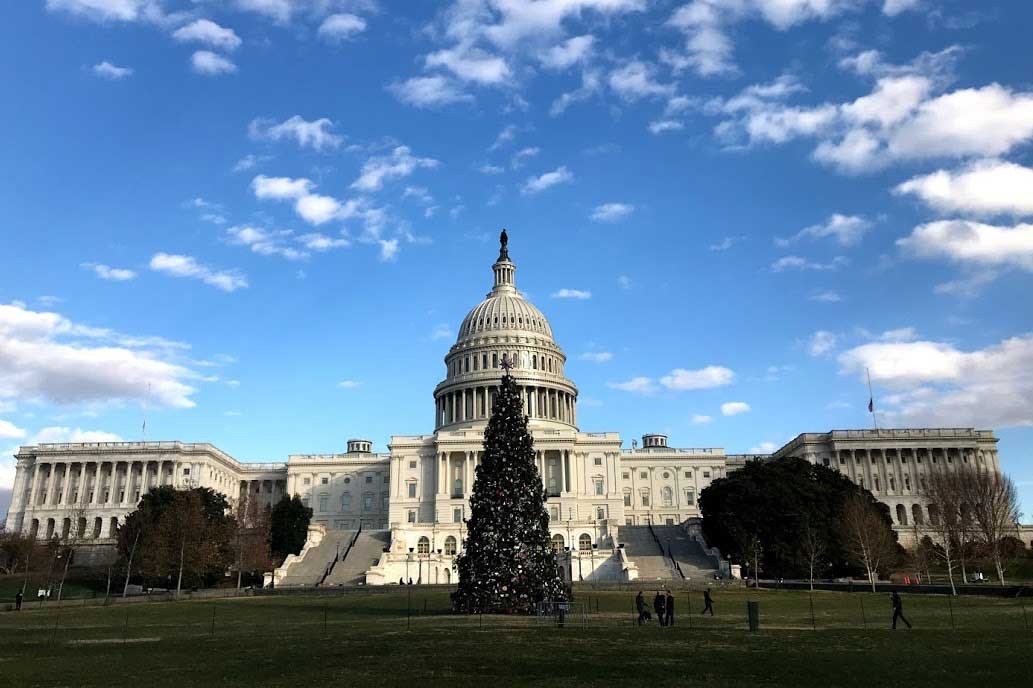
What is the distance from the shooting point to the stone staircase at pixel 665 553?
265 ft

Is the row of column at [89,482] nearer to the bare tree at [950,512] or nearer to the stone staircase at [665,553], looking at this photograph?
the stone staircase at [665,553]

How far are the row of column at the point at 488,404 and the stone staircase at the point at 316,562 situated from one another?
3904 cm

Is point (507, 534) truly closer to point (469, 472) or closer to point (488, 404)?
point (469, 472)

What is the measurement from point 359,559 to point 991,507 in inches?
2466

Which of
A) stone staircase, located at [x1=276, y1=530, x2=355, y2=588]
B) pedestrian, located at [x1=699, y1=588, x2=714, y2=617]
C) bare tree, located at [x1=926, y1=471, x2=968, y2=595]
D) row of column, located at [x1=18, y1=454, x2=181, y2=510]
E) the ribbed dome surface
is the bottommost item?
pedestrian, located at [x1=699, y1=588, x2=714, y2=617]

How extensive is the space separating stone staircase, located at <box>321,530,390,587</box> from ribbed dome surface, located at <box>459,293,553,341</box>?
54.2 m

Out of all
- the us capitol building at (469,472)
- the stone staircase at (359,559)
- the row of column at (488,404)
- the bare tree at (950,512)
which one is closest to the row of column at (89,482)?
the us capitol building at (469,472)

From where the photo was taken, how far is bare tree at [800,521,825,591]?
7500cm

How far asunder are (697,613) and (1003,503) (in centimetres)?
4783

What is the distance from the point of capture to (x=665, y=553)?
9331cm

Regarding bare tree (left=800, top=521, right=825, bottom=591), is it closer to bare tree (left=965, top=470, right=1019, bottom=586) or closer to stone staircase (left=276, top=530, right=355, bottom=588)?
bare tree (left=965, top=470, right=1019, bottom=586)

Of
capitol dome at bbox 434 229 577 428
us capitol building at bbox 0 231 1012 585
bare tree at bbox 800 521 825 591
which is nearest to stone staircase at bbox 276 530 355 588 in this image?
us capitol building at bbox 0 231 1012 585

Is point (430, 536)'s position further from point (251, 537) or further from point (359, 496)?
point (359, 496)

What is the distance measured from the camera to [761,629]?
31281 millimetres
